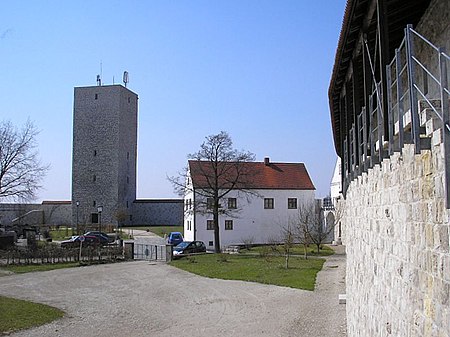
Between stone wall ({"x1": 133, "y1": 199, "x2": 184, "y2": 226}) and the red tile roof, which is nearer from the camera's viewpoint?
the red tile roof

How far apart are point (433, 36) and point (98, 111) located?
7159 centimetres

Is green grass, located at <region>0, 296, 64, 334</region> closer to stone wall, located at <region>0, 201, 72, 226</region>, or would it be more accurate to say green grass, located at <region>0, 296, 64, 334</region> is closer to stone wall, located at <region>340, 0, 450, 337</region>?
stone wall, located at <region>340, 0, 450, 337</region>

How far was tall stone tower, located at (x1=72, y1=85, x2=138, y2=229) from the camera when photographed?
74.6 meters

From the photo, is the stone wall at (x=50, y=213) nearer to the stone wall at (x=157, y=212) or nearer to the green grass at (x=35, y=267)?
the stone wall at (x=157, y=212)

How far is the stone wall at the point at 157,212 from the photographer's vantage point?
3196 inches

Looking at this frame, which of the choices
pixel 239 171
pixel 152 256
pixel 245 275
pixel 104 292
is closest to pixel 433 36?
pixel 104 292

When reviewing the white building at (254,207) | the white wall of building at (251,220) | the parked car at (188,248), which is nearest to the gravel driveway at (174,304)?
the parked car at (188,248)

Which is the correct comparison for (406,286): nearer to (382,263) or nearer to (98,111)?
(382,263)

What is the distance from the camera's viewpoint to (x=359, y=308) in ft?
27.5

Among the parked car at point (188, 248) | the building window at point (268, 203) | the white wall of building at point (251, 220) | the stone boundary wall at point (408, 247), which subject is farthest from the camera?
the building window at point (268, 203)

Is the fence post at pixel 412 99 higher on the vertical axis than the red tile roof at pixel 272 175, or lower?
lower

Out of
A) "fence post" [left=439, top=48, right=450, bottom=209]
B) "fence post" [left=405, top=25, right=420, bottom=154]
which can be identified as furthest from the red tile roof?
"fence post" [left=439, top=48, right=450, bottom=209]

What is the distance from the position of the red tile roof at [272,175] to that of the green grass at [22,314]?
28.5 metres

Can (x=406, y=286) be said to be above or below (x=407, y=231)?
below
